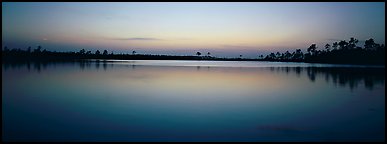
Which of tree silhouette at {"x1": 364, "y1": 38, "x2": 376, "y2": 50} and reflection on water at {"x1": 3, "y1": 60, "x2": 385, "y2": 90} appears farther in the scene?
tree silhouette at {"x1": 364, "y1": 38, "x2": 376, "y2": 50}

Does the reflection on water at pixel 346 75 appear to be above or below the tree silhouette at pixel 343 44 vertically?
below

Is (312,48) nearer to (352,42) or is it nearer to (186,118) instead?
(352,42)

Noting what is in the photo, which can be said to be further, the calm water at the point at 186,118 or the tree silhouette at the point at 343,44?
the tree silhouette at the point at 343,44

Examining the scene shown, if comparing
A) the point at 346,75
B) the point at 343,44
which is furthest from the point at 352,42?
the point at 346,75

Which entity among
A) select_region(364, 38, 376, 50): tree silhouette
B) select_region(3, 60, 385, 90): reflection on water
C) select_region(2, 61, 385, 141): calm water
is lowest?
select_region(2, 61, 385, 141): calm water

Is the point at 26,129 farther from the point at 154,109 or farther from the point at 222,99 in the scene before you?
the point at 222,99

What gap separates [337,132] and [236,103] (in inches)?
177

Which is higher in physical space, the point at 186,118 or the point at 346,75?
the point at 346,75

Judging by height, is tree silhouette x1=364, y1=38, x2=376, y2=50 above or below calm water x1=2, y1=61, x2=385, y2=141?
above

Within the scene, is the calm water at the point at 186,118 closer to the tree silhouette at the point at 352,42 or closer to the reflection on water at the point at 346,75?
the reflection on water at the point at 346,75

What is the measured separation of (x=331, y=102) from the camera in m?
11.6

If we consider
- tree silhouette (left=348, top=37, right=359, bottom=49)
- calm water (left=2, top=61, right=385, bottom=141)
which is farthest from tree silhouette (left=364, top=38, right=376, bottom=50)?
calm water (left=2, top=61, right=385, bottom=141)

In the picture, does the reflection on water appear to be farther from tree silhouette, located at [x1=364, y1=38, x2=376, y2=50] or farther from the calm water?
tree silhouette, located at [x1=364, y1=38, x2=376, y2=50]

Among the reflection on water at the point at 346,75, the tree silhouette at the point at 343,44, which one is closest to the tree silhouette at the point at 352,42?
the tree silhouette at the point at 343,44
